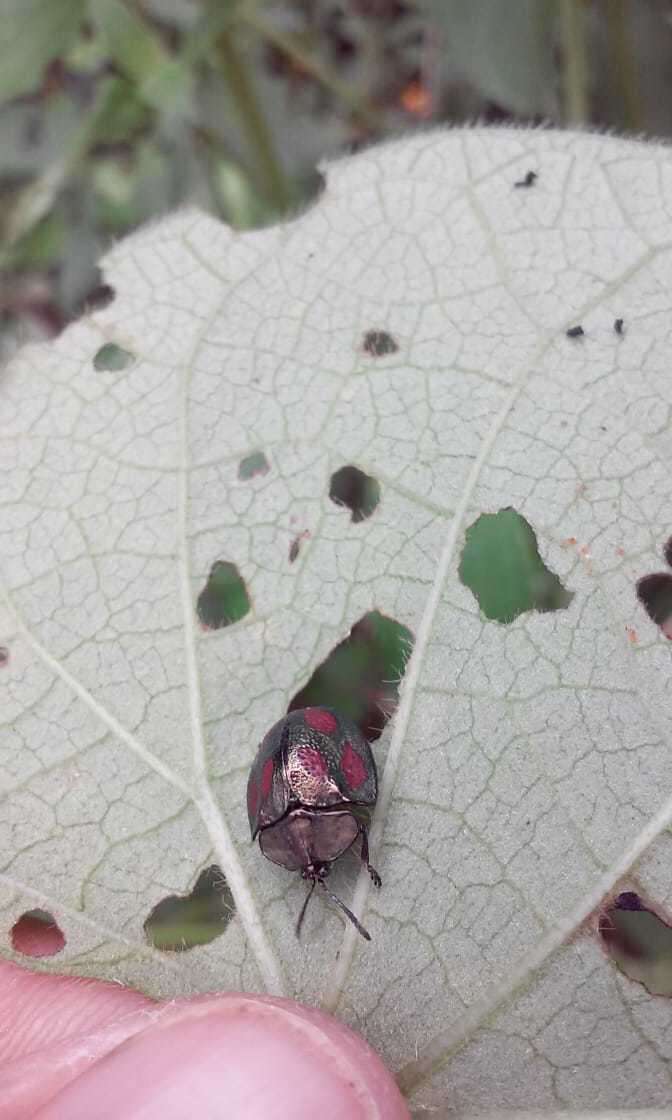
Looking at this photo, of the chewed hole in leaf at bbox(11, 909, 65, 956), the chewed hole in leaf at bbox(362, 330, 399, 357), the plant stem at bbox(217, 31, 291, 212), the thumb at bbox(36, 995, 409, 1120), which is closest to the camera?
the thumb at bbox(36, 995, 409, 1120)

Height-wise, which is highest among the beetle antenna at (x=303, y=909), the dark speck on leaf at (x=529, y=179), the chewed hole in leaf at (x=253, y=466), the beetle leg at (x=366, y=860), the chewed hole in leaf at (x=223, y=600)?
the dark speck on leaf at (x=529, y=179)

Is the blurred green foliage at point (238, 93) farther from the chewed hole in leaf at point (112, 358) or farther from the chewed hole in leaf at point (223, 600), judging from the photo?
the chewed hole in leaf at point (223, 600)

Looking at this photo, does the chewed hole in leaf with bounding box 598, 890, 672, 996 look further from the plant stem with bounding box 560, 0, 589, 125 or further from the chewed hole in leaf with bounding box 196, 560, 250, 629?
the plant stem with bounding box 560, 0, 589, 125

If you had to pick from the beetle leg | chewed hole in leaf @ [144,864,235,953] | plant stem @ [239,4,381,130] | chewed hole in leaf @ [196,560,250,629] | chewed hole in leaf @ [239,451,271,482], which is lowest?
chewed hole in leaf @ [144,864,235,953]

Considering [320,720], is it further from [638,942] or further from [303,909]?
[638,942]

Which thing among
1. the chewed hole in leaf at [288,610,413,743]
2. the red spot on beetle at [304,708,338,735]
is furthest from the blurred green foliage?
the red spot on beetle at [304,708,338,735]

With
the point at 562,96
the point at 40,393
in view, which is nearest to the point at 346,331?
the point at 40,393

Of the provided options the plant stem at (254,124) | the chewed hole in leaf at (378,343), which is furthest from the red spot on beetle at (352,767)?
the plant stem at (254,124)
